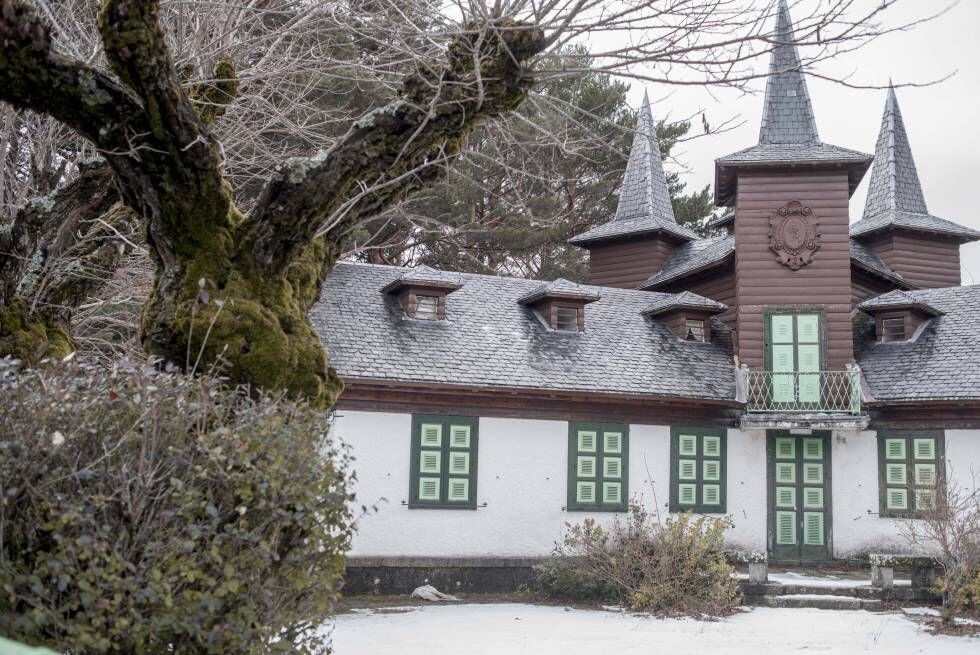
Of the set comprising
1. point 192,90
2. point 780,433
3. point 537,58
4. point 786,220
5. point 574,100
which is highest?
point 574,100

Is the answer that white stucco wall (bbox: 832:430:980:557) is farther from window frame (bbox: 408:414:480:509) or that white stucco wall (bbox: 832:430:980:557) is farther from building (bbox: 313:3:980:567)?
window frame (bbox: 408:414:480:509)

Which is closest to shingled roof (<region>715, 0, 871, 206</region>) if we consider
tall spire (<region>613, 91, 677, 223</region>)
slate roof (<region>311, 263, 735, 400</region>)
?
tall spire (<region>613, 91, 677, 223</region>)

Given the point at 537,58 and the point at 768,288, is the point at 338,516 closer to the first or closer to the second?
the point at 537,58

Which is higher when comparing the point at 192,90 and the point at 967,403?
the point at 192,90

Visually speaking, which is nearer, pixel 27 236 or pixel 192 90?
pixel 27 236

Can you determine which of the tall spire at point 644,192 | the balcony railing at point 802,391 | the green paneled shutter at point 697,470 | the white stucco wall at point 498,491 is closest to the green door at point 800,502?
the white stucco wall at point 498,491

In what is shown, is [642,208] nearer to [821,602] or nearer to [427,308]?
[427,308]

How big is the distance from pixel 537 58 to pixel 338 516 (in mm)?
2877

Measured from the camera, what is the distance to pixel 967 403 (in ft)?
Answer: 53.0

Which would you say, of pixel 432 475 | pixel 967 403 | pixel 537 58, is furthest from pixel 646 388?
pixel 537 58

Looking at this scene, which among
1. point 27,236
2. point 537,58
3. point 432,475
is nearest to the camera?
point 537,58

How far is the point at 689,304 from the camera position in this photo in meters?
18.6

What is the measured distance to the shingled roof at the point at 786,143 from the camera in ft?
59.8

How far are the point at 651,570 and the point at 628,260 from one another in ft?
33.8
